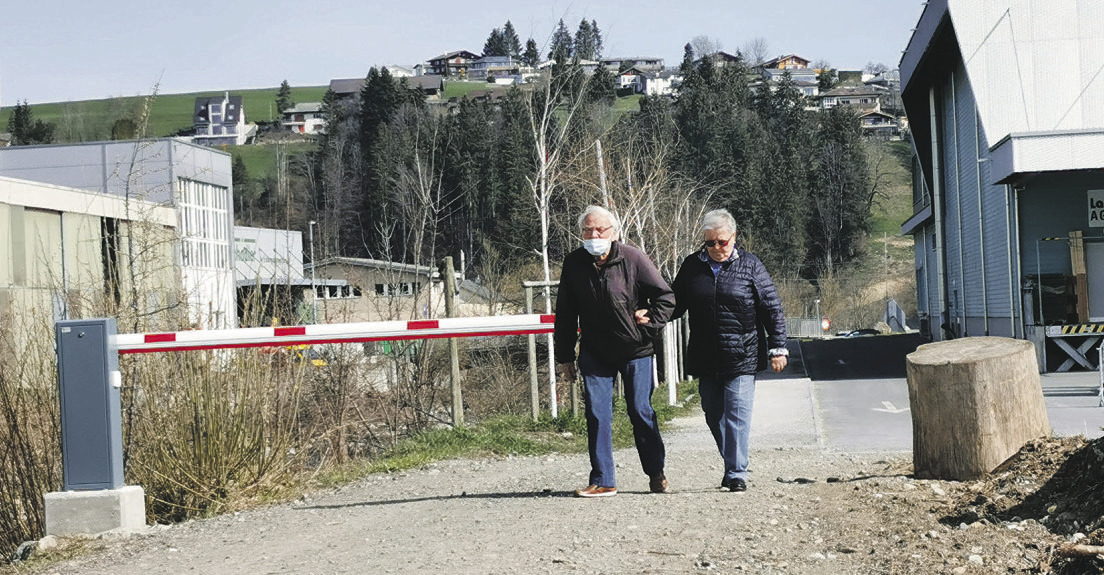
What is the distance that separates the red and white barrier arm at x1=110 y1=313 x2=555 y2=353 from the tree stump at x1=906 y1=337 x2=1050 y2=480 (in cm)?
321

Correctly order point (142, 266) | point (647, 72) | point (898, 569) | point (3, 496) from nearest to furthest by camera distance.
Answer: point (898, 569)
point (3, 496)
point (142, 266)
point (647, 72)

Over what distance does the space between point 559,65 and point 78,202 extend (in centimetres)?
2779

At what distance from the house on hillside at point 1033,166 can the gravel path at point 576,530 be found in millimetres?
15671

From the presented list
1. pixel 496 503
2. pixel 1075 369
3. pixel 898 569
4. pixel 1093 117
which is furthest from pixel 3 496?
pixel 1093 117

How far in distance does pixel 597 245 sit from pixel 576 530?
207 cm

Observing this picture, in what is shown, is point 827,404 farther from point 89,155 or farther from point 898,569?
point 89,155

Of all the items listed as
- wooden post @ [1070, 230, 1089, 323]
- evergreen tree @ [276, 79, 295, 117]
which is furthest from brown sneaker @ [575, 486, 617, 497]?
evergreen tree @ [276, 79, 295, 117]

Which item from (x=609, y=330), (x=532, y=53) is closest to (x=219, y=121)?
(x=532, y=53)

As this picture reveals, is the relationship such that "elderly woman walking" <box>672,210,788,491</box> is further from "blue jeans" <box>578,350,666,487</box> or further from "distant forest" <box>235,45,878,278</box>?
"distant forest" <box>235,45,878,278</box>

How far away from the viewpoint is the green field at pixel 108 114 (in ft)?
385

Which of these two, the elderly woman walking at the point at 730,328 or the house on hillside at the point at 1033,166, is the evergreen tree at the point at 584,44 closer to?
the house on hillside at the point at 1033,166

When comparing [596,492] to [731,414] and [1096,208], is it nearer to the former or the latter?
[731,414]

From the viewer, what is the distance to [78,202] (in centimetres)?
4400

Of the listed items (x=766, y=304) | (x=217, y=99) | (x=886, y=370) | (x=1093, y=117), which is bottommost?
(x=886, y=370)
